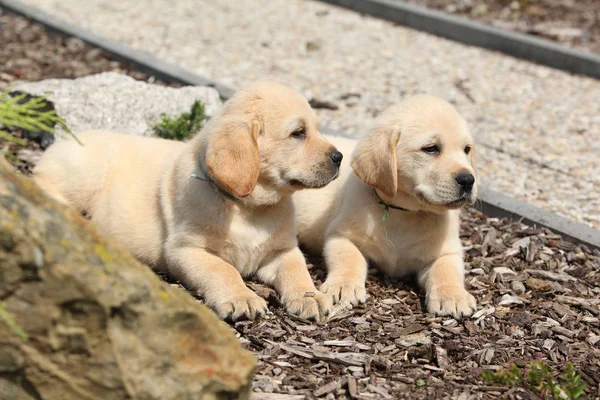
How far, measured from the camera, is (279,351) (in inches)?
170

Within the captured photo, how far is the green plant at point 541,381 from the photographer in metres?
3.79

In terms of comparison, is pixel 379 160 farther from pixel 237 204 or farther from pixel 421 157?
pixel 237 204

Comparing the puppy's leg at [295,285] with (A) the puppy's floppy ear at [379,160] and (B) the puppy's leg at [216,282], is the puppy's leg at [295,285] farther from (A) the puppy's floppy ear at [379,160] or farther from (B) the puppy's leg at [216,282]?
(A) the puppy's floppy ear at [379,160]

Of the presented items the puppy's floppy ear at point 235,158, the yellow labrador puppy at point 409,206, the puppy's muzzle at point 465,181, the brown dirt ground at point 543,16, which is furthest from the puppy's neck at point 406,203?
the brown dirt ground at point 543,16

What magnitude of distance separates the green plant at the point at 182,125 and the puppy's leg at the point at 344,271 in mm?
1949

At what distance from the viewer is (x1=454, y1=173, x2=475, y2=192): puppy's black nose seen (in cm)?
490

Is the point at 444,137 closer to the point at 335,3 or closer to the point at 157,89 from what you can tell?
the point at 157,89

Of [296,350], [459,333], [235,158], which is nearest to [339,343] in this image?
[296,350]

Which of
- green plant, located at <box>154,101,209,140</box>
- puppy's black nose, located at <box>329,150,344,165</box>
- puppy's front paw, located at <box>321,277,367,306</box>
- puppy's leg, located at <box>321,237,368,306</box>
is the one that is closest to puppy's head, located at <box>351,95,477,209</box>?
puppy's black nose, located at <box>329,150,344,165</box>

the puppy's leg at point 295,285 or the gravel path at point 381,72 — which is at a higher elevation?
the puppy's leg at point 295,285

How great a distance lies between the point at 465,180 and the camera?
4.90 metres

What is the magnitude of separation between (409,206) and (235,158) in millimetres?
1361

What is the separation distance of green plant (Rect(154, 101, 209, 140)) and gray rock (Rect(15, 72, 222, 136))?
19cm

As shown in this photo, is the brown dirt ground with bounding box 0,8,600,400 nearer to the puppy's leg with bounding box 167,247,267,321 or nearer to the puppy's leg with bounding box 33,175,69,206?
the puppy's leg with bounding box 167,247,267,321
